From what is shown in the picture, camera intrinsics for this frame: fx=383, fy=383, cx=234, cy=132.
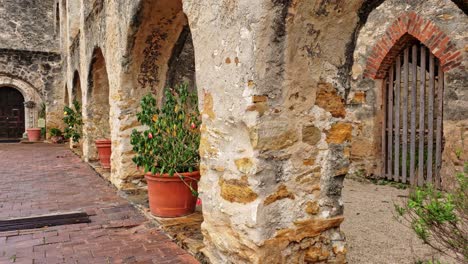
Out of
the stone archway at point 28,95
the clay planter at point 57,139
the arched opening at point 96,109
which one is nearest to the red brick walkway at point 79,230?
the arched opening at point 96,109

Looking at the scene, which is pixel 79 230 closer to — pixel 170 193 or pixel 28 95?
pixel 170 193

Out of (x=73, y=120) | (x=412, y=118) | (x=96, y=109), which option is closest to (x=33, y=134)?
(x=73, y=120)

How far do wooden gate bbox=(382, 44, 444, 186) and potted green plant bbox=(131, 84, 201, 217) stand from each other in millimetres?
3644

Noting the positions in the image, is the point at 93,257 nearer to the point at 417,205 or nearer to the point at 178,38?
the point at 417,205

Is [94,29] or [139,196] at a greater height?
[94,29]

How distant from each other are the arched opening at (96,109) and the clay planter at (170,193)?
15.7 ft

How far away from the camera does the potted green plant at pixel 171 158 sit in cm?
367

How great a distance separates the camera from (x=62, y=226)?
11.8 ft

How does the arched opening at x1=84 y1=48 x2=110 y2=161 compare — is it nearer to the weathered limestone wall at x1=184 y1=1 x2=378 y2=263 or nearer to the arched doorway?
the arched doorway

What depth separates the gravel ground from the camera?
114 inches

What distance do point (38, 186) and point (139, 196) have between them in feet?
5.87

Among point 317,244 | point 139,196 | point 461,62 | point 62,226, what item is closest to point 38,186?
point 139,196

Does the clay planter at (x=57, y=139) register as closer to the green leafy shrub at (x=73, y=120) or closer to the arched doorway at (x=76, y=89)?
the arched doorway at (x=76, y=89)

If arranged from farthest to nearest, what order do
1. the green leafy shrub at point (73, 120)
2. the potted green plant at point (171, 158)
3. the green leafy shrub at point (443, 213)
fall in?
the green leafy shrub at point (73, 120), the potted green plant at point (171, 158), the green leafy shrub at point (443, 213)
